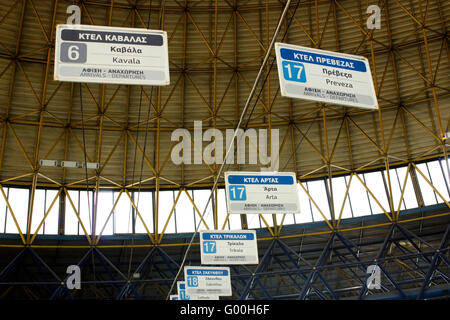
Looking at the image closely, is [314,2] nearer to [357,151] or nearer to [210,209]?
[357,151]

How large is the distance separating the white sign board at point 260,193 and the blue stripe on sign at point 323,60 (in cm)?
800

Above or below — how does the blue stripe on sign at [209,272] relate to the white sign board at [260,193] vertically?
below

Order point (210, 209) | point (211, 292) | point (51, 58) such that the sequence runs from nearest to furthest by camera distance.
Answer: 1. point (211, 292)
2. point (51, 58)
3. point (210, 209)

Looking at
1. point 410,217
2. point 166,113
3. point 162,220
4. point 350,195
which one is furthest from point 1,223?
point 410,217

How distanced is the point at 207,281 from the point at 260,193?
21.8 feet

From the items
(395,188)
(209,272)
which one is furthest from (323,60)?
(395,188)

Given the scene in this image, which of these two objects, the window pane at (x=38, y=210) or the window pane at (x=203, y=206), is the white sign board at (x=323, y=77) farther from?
the window pane at (x=38, y=210)

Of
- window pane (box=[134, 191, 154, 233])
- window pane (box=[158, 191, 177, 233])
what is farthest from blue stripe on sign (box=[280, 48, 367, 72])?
window pane (box=[134, 191, 154, 233])

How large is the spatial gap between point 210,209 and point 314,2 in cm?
1437

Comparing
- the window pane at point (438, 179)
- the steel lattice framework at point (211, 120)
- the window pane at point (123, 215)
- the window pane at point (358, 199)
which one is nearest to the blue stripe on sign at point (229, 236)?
the steel lattice framework at point (211, 120)

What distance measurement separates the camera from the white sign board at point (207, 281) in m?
23.7

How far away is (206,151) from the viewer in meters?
32.9

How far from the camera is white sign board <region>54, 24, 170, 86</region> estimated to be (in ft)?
34.7

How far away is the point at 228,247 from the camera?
73.7ft
